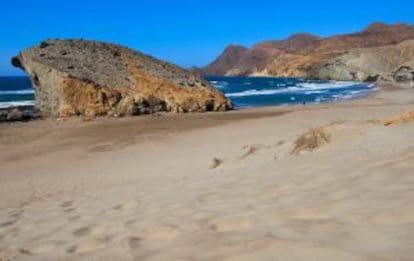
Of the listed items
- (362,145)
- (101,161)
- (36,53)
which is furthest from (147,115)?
(362,145)

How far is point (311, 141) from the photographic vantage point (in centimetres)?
706

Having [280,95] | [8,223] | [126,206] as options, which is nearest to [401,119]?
[126,206]

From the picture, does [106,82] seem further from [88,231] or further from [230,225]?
[230,225]

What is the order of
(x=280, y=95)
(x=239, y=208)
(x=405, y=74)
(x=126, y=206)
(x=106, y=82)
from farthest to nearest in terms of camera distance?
(x=405, y=74) → (x=280, y=95) → (x=106, y=82) → (x=126, y=206) → (x=239, y=208)

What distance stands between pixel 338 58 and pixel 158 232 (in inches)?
3534

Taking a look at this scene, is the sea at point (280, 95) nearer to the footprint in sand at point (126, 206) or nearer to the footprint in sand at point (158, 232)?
the footprint in sand at point (126, 206)

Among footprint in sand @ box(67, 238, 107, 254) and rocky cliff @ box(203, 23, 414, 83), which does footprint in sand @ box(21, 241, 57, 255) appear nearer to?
footprint in sand @ box(67, 238, 107, 254)

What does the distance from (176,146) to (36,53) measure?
13.9 meters

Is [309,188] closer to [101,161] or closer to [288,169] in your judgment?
[288,169]

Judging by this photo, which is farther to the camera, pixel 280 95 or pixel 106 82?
pixel 280 95

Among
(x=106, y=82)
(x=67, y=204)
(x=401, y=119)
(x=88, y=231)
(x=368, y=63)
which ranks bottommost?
(x=67, y=204)

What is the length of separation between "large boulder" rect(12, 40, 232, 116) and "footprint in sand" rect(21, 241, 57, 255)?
17.9 meters

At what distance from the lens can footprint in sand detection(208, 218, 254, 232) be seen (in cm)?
340

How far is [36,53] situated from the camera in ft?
78.1
